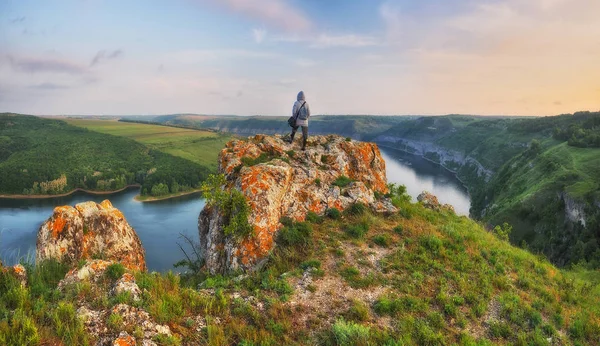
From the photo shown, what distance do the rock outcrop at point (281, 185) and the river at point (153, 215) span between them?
3628cm

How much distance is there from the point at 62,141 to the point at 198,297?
22392cm

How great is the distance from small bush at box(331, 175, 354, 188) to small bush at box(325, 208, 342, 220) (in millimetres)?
2187

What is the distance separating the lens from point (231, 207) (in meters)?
13.8

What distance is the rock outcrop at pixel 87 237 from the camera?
37.5ft

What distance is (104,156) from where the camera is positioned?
164750 mm

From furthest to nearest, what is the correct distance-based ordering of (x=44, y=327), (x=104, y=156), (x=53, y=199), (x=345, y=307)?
(x=104, y=156) < (x=53, y=199) < (x=345, y=307) < (x=44, y=327)

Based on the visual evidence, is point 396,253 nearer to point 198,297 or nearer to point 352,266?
point 352,266

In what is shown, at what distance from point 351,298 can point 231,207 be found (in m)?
6.73

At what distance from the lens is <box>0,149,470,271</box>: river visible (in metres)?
69.9

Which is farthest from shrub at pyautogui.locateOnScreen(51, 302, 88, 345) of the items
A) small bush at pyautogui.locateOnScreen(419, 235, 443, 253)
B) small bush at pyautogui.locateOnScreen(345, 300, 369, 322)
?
small bush at pyautogui.locateOnScreen(419, 235, 443, 253)

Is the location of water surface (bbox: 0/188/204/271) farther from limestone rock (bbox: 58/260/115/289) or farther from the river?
limestone rock (bbox: 58/260/115/289)

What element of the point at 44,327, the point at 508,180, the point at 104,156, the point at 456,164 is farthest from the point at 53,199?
the point at 456,164

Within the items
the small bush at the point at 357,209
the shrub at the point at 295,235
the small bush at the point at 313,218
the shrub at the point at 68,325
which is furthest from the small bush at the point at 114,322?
the small bush at the point at 357,209

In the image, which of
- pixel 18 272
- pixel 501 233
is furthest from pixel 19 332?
pixel 501 233
